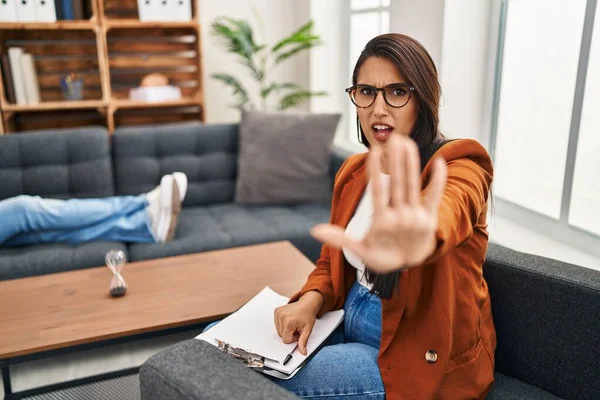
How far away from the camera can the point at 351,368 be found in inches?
44.9

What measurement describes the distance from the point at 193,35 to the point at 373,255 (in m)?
3.37

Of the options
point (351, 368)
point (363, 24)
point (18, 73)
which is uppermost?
point (363, 24)

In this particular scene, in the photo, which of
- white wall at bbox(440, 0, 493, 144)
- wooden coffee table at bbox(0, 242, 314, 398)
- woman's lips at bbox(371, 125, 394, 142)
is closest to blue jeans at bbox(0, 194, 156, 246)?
wooden coffee table at bbox(0, 242, 314, 398)

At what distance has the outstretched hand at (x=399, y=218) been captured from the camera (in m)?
0.69

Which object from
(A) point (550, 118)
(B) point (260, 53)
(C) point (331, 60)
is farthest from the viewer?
(B) point (260, 53)

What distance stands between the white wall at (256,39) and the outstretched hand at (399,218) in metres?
3.32

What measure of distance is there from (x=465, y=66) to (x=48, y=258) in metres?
1.83

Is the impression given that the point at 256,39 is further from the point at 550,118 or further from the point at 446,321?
the point at 446,321

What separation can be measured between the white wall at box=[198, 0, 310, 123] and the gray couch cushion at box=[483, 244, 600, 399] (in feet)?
9.40

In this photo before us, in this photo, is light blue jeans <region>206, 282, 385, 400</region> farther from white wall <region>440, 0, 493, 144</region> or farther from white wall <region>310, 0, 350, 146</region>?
white wall <region>310, 0, 350, 146</region>

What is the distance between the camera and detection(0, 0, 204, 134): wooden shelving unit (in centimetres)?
337

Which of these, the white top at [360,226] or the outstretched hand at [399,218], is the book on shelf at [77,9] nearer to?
the white top at [360,226]

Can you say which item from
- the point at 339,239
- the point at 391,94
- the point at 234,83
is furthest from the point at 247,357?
the point at 234,83

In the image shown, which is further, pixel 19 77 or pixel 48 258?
pixel 19 77
